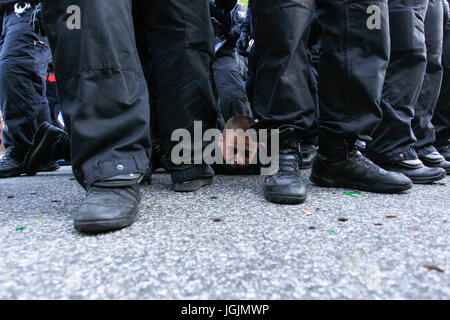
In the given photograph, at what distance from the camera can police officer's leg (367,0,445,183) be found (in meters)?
1.62

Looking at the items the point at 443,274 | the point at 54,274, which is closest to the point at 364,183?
the point at 443,274

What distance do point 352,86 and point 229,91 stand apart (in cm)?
136

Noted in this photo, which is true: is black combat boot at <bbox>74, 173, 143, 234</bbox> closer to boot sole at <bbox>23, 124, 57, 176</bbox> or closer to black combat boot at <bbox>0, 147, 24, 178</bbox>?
boot sole at <bbox>23, 124, 57, 176</bbox>

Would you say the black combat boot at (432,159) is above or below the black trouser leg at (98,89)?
below

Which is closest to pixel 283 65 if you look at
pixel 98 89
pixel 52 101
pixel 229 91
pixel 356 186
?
pixel 356 186

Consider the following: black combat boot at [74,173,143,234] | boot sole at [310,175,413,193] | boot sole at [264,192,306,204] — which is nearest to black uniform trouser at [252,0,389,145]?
boot sole at [310,175,413,193]

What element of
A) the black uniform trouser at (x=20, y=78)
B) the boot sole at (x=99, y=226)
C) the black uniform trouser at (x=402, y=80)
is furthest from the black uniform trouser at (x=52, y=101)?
the black uniform trouser at (x=402, y=80)

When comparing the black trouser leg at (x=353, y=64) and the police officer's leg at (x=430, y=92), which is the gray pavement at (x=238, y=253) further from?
the police officer's leg at (x=430, y=92)

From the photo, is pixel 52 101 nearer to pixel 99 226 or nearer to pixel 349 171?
pixel 99 226

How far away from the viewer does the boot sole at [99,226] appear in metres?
0.84

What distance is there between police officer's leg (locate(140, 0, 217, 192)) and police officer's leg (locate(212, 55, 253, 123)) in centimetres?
93

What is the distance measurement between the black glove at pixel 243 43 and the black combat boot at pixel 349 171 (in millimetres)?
2122
